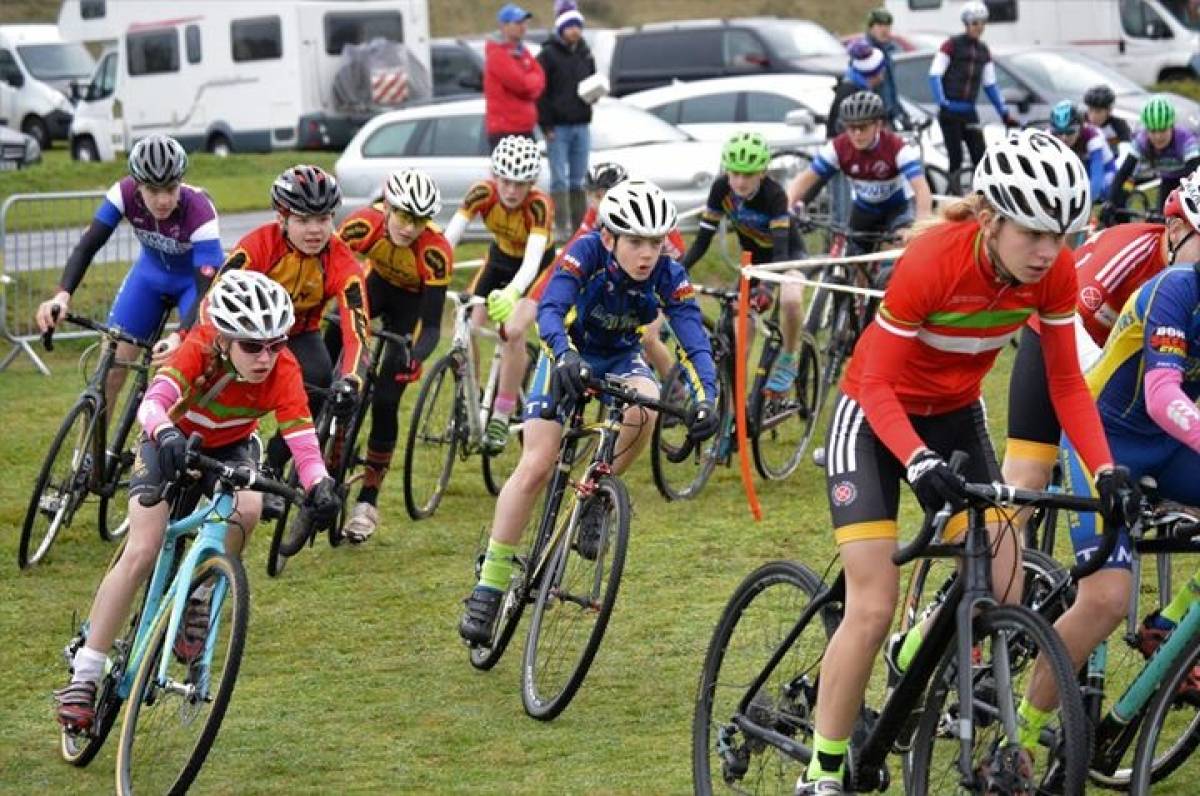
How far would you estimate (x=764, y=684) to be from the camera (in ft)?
21.9

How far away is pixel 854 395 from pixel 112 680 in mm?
2890

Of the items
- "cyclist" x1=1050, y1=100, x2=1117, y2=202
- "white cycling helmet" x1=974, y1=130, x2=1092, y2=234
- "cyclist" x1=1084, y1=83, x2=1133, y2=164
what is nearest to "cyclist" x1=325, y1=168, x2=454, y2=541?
"white cycling helmet" x1=974, y1=130, x2=1092, y2=234

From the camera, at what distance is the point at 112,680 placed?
751 centimetres

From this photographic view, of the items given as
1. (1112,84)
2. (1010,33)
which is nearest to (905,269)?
(1112,84)

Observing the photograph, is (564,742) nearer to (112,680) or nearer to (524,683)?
(524,683)

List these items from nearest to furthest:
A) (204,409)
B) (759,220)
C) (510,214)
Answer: (204,409), (510,214), (759,220)

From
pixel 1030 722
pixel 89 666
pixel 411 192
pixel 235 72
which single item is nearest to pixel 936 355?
pixel 1030 722

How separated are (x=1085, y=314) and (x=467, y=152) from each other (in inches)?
632

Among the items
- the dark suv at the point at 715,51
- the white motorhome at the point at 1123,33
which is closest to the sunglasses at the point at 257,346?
the dark suv at the point at 715,51

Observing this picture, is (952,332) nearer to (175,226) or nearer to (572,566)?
(572,566)

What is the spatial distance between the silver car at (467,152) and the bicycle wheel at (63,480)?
37.1ft

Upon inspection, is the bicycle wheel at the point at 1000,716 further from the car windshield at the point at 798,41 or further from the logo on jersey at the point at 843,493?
the car windshield at the point at 798,41

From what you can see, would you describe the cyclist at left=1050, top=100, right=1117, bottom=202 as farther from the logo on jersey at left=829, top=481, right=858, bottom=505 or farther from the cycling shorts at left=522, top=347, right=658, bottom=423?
the logo on jersey at left=829, top=481, right=858, bottom=505

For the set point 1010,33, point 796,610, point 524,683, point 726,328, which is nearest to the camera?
point 796,610
